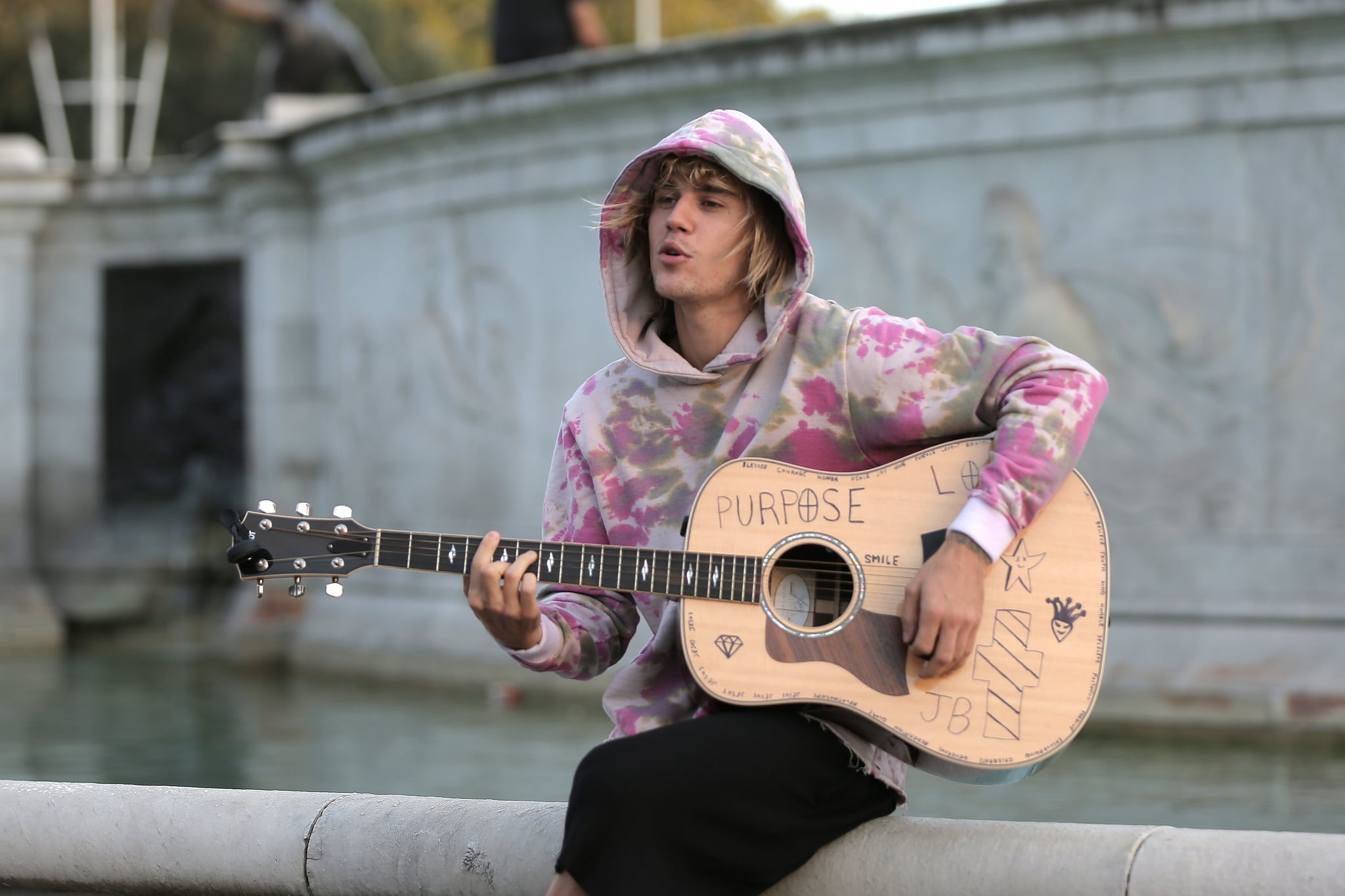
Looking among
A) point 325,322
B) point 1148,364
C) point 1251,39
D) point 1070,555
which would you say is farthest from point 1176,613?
point 325,322

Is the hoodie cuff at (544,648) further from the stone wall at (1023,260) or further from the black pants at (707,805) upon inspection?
the stone wall at (1023,260)

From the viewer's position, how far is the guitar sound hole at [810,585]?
2836 millimetres

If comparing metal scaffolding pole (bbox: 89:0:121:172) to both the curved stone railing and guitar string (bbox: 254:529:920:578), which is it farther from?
guitar string (bbox: 254:529:920:578)

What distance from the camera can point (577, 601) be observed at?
9.89 feet

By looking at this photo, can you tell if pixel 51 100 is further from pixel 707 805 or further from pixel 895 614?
pixel 707 805

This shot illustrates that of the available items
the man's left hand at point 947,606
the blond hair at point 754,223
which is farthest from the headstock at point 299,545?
the man's left hand at point 947,606

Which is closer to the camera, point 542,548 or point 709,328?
point 542,548

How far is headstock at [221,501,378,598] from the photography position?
9.55ft

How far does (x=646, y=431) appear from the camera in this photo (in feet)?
9.94

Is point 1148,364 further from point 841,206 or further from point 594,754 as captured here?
point 594,754

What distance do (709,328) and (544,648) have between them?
2.17ft

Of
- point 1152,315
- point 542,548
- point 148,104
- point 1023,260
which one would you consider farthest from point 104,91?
point 542,548

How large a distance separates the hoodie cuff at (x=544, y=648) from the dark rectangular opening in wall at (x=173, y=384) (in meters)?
9.99

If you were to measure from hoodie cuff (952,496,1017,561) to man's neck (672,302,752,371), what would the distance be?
58cm
